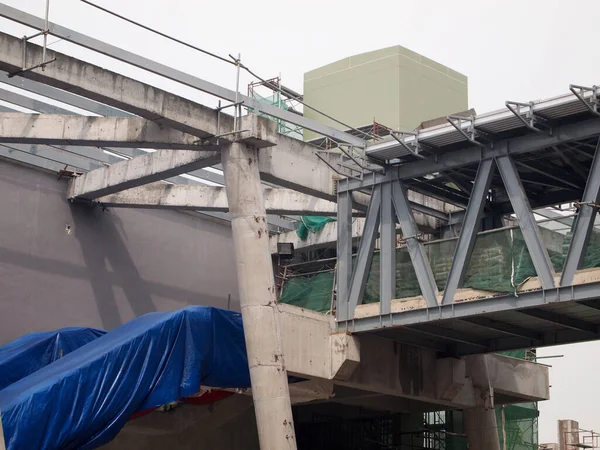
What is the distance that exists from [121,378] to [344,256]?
624 cm

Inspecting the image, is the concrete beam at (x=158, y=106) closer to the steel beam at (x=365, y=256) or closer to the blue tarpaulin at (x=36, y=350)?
the steel beam at (x=365, y=256)

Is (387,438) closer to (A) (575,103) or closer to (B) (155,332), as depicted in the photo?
(B) (155,332)

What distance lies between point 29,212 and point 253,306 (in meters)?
8.08

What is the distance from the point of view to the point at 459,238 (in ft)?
70.6

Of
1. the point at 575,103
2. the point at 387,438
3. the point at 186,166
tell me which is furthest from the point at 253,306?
the point at 387,438

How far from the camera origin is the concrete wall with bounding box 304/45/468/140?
39.8m

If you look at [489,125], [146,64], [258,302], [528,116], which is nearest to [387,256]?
[258,302]

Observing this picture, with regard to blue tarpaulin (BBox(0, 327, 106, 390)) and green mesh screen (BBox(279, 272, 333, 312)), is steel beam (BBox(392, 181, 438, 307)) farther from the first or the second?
blue tarpaulin (BBox(0, 327, 106, 390))

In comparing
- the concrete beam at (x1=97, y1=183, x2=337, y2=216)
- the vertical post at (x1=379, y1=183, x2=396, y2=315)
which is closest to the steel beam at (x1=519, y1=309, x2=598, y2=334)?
the vertical post at (x1=379, y1=183, x2=396, y2=315)

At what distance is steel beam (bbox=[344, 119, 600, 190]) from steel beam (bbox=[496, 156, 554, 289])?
0.38m

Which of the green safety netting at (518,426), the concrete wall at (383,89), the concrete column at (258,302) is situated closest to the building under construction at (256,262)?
the concrete column at (258,302)

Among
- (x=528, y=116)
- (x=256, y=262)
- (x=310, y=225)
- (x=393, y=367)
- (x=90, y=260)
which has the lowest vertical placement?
(x=393, y=367)

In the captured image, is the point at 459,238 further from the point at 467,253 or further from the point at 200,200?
the point at 200,200

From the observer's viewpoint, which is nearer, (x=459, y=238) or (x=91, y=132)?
(x=91, y=132)
